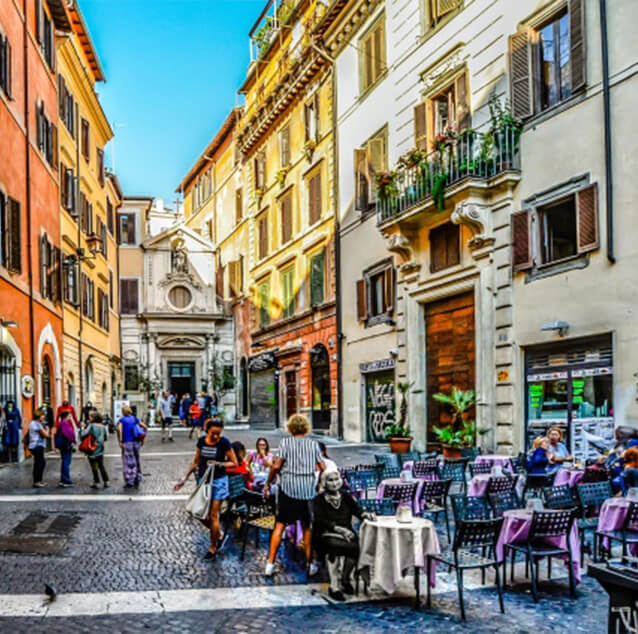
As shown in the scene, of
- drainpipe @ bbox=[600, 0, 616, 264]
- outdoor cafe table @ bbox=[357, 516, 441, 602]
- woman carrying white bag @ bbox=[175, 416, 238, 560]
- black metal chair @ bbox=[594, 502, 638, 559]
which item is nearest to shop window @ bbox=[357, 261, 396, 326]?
drainpipe @ bbox=[600, 0, 616, 264]

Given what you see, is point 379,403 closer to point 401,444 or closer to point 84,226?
point 401,444

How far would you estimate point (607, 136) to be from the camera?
598 inches

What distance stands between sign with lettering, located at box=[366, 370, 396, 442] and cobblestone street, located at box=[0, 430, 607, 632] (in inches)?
495

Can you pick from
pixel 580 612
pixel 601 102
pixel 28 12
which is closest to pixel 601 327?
pixel 601 102

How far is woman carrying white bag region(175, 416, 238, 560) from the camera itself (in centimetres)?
945

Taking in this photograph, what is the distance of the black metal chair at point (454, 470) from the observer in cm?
1254

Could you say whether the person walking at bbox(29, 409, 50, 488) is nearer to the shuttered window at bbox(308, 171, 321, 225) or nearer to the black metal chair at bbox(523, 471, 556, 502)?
the black metal chair at bbox(523, 471, 556, 502)

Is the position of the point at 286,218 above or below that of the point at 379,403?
above

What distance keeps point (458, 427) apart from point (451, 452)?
2.24 metres

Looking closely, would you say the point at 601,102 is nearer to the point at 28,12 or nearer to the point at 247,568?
the point at 247,568

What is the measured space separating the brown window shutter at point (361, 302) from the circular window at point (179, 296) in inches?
942

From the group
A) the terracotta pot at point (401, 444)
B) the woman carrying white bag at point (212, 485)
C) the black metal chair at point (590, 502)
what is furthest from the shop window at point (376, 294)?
the woman carrying white bag at point (212, 485)

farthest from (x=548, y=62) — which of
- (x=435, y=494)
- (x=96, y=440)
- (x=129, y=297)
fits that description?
(x=129, y=297)

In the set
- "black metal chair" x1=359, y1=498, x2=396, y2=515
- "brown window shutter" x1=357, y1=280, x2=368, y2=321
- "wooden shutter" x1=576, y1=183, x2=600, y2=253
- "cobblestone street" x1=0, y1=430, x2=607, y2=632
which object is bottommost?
"cobblestone street" x1=0, y1=430, x2=607, y2=632
